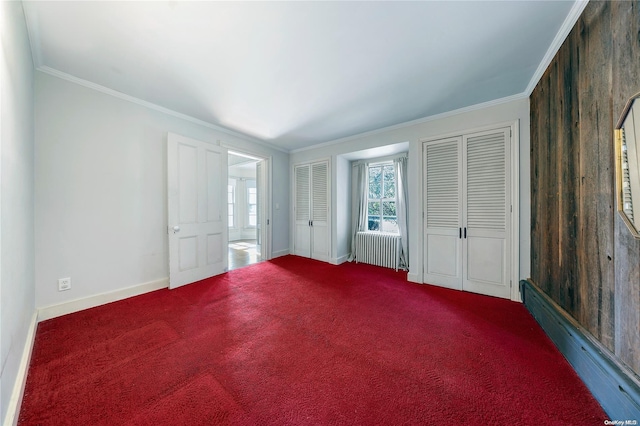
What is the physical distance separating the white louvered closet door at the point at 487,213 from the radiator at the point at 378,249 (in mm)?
1220

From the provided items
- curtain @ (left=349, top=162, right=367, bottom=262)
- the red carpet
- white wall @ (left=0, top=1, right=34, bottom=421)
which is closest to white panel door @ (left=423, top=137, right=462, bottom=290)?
the red carpet

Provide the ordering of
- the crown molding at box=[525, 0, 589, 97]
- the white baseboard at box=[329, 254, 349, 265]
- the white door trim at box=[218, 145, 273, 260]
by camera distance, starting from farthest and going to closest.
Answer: the white door trim at box=[218, 145, 273, 260]
the white baseboard at box=[329, 254, 349, 265]
the crown molding at box=[525, 0, 589, 97]

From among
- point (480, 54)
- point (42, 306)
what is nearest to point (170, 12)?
point (480, 54)

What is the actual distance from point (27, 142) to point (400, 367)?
3.54 meters

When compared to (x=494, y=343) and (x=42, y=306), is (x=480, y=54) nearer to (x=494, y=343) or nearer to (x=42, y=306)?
(x=494, y=343)

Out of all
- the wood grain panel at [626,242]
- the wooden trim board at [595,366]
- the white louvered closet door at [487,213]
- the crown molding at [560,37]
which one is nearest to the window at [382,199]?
the white louvered closet door at [487,213]

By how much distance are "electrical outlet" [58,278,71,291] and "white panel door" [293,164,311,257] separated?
3507mm

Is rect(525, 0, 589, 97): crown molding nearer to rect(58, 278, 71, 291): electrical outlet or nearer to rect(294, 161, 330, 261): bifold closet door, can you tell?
rect(294, 161, 330, 261): bifold closet door

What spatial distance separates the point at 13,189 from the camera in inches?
55.1

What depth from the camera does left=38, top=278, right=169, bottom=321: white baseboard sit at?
7.38 ft

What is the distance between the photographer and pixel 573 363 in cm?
156

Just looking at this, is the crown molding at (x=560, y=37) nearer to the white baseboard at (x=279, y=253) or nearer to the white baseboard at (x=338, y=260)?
the white baseboard at (x=338, y=260)

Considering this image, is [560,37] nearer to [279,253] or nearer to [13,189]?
[13,189]

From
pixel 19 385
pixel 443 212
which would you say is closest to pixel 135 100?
pixel 19 385
